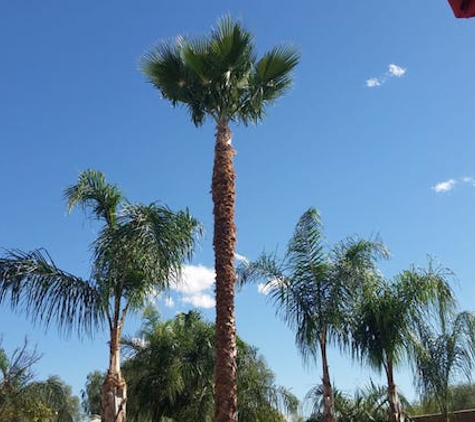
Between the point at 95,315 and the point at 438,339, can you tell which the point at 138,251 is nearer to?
the point at 95,315

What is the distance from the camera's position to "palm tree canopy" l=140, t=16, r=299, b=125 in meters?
12.9

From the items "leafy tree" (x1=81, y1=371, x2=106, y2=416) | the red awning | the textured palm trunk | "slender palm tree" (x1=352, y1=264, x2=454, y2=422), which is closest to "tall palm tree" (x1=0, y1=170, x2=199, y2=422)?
the textured palm trunk

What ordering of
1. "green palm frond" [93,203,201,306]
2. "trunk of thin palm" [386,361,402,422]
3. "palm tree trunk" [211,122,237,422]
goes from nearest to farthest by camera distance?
"palm tree trunk" [211,122,237,422] → "green palm frond" [93,203,201,306] → "trunk of thin palm" [386,361,402,422]

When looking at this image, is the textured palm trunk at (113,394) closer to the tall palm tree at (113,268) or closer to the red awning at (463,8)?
the tall palm tree at (113,268)

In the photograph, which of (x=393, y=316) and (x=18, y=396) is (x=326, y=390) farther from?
(x=18, y=396)

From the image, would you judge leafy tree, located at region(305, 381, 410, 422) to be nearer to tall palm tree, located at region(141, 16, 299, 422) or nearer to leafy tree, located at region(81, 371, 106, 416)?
tall palm tree, located at region(141, 16, 299, 422)

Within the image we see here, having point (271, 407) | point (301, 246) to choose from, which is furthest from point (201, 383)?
point (301, 246)

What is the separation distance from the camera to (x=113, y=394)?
1160 centimetres

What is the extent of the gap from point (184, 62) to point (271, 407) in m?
12.4

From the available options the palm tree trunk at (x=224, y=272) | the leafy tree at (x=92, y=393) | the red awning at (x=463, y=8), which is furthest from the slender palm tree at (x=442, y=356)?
the leafy tree at (x=92, y=393)

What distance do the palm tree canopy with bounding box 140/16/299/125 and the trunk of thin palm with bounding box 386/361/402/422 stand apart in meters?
7.27

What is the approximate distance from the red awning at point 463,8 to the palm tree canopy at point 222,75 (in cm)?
1079

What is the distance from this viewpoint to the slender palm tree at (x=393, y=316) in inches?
579

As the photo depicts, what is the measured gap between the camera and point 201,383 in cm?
2078
